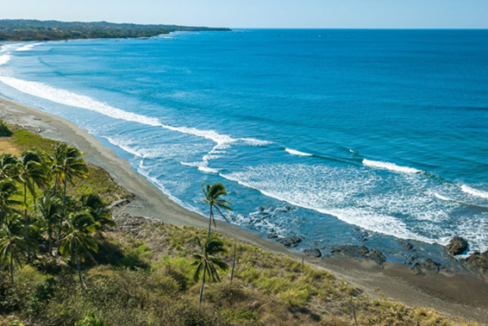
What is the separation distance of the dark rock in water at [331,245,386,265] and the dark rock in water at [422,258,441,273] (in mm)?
3531

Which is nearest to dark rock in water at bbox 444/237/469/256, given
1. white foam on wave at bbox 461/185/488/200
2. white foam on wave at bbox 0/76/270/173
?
white foam on wave at bbox 461/185/488/200

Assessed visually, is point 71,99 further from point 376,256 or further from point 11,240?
point 376,256

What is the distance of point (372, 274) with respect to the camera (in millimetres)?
38469

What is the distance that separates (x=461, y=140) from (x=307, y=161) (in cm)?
2616

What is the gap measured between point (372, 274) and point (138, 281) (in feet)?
67.8

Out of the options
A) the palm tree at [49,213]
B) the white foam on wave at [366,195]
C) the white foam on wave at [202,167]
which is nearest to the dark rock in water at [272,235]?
the white foam on wave at [366,195]

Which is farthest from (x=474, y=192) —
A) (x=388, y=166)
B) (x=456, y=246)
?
(x=456, y=246)

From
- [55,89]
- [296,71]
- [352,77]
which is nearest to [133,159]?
[55,89]

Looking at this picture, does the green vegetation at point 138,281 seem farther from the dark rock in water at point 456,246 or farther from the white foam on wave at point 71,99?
the white foam on wave at point 71,99

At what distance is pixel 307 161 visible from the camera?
208ft

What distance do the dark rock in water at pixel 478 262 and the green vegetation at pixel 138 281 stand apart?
8.69 meters

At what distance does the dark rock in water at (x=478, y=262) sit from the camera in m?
38.1

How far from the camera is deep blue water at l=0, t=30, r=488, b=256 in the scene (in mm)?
47656

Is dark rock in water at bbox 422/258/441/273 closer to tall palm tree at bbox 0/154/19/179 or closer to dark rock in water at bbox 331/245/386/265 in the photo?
dark rock in water at bbox 331/245/386/265
